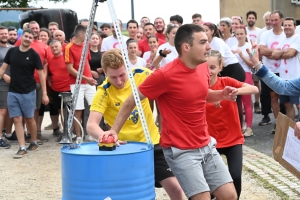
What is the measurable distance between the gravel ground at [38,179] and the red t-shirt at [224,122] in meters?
0.97

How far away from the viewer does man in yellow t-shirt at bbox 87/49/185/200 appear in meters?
4.27

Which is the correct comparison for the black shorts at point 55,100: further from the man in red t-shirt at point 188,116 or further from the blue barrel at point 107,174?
the blue barrel at point 107,174

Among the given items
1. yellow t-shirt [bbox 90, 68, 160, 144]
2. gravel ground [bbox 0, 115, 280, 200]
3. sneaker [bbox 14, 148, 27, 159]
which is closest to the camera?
yellow t-shirt [bbox 90, 68, 160, 144]

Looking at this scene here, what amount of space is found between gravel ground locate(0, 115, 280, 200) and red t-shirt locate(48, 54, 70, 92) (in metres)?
1.09

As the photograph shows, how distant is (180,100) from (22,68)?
4929 mm

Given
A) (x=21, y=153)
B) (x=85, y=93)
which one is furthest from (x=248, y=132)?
(x=21, y=153)

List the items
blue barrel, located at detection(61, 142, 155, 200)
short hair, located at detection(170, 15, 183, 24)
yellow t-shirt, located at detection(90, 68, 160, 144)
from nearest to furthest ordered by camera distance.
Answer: blue barrel, located at detection(61, 142, 155, 200) → yellow t-shirt, located at detection(90, 68, 160, 144) → short hair, located at detection(170, 15, 183, 24)

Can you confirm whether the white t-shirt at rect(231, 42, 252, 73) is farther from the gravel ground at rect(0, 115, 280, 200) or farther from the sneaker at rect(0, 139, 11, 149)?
the sneaker at rect(0, 139, 11, 149)

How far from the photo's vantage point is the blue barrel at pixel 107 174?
3596 millimetres

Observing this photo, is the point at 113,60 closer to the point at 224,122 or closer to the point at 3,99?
the point at 224,122

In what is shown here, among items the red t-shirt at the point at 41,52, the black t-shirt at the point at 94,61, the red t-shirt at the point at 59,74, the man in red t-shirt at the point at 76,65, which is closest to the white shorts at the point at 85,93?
the man in red t-shirt at the point at 76,65

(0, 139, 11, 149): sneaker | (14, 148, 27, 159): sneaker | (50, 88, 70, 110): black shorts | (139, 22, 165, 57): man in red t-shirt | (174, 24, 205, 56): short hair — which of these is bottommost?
(0, 139, 11, 149): sneaker

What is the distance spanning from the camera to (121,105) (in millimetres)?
4473

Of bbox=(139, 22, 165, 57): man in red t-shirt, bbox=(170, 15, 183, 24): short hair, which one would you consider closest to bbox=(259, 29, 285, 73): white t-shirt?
bbox=(139, 22, 165, 57): man in red t-shirt
